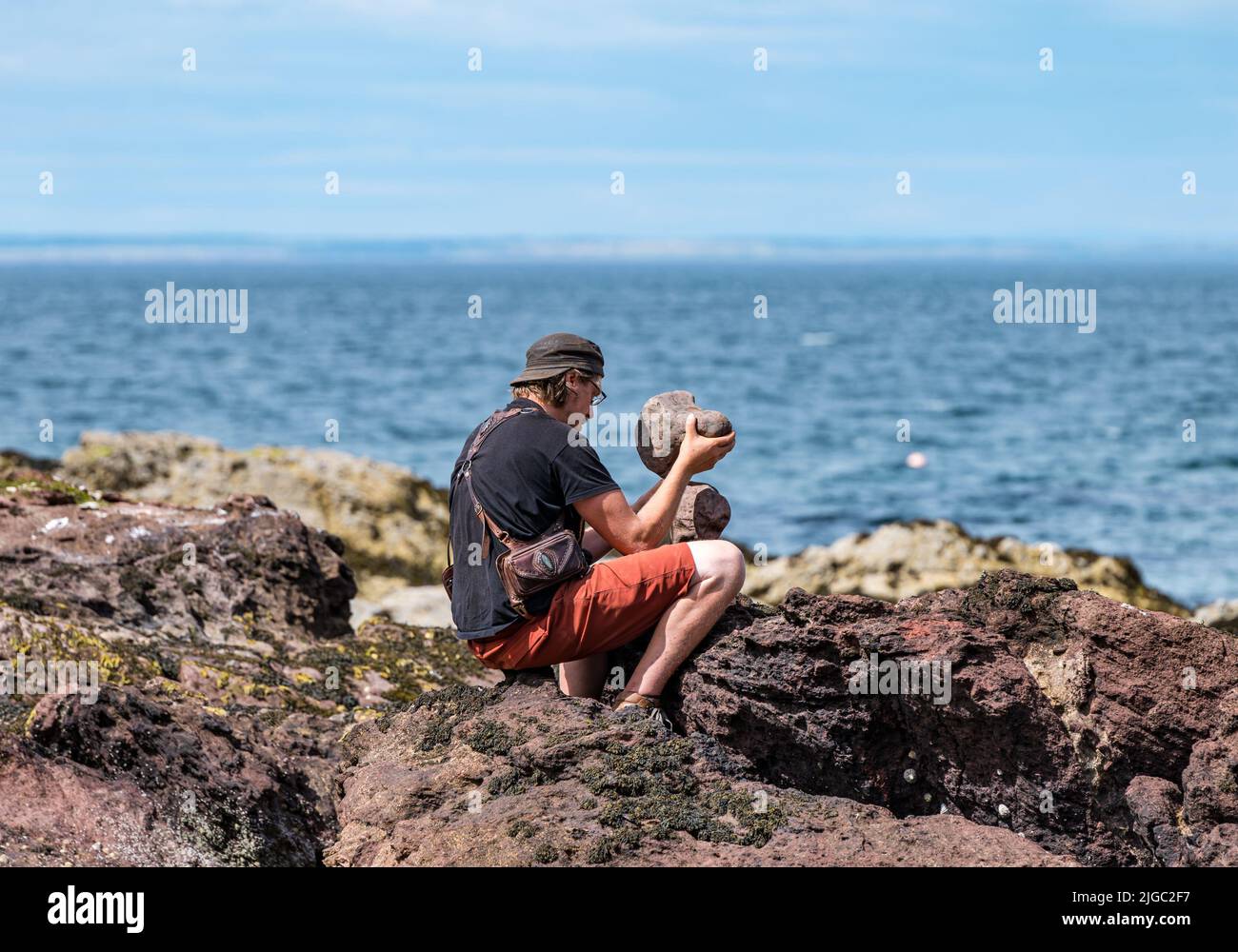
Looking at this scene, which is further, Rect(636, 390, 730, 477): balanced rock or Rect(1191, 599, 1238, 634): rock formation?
Rect(1191, 599, 1238, 634): rock formation

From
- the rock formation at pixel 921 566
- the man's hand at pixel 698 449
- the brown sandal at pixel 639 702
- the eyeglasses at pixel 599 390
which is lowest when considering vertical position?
the rock formation at pixel 921 566

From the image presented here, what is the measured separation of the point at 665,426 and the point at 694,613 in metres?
1.20

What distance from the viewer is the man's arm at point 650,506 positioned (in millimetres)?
7051

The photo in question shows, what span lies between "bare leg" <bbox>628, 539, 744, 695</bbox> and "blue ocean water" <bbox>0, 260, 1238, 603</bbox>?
19.0 meters

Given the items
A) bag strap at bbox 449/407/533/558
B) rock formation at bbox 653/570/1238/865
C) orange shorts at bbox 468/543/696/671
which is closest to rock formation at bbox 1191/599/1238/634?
rock formation at bbox 653/570/1238/865

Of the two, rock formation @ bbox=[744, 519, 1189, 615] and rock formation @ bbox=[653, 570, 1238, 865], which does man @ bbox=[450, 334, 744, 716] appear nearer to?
rock formation @ bbox=[653, 570, 1238, 865]

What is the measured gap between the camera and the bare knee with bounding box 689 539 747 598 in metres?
7.22

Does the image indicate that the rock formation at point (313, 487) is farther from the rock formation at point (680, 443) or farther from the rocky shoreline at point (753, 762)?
the rocky shoreline at point (753, 762)

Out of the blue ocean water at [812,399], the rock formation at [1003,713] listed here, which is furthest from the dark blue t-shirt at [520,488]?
the blue ocean water at [812,399]

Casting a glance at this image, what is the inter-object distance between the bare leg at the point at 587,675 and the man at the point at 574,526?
0.31ft

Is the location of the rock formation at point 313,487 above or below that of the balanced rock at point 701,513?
below

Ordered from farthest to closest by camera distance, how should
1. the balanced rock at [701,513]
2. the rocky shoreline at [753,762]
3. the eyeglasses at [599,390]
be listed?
the balanced rock at [701,513], the eyeglasses at [599,390], the rocky shoreline at [753,762]

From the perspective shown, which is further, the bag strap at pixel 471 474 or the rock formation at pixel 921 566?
the rock formation at pixel 921 566

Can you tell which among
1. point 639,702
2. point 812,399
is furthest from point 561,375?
point 812,399
